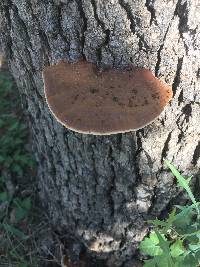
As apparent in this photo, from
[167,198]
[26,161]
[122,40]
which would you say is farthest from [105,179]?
[26,161]

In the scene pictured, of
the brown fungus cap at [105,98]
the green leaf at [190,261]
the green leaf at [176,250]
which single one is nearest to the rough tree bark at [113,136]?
the brown fungus cap at [105,98]

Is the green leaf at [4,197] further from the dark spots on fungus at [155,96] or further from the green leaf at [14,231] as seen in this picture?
the dark spots on fungus at [155,96]

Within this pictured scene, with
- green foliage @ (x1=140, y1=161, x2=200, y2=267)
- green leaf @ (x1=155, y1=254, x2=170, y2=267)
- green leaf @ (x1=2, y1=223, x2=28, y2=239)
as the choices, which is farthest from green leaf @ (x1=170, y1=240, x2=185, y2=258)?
green leaf @ (x1=2, y1=223, x2=28, y2=239)

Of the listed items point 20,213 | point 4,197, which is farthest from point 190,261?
point 4,197

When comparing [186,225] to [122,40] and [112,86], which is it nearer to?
[112,86]

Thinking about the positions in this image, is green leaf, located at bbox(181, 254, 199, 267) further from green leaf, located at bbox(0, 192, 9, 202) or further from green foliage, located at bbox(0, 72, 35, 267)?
green leaf, located at bbox(0, 192, 9, 202)

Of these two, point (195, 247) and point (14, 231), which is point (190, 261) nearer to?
point (195, 247)
